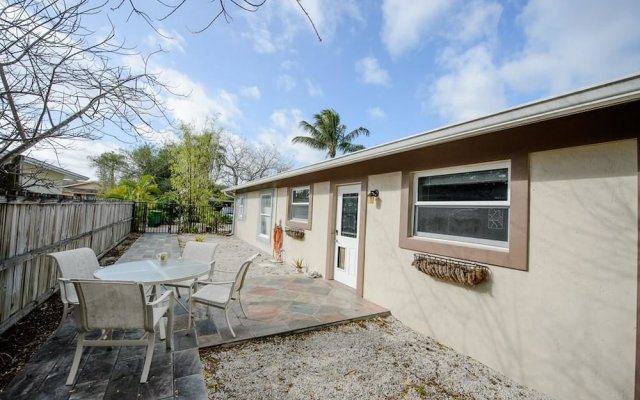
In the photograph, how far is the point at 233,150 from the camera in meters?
23.7

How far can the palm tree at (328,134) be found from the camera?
20.4 metres

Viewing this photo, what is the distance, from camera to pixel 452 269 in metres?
3.31

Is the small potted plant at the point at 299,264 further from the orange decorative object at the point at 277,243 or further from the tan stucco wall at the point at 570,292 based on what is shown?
the tan stucco wall at the point at 570,292

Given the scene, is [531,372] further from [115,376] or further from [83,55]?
[83,55]

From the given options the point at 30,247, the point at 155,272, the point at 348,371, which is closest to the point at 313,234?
the point at 155,272

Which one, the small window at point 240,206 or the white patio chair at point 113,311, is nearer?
the white patio chair at point 113,311

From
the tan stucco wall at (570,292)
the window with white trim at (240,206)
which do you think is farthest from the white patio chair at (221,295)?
the window with white trim at (240,206)

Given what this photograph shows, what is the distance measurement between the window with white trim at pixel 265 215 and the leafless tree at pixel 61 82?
704cm

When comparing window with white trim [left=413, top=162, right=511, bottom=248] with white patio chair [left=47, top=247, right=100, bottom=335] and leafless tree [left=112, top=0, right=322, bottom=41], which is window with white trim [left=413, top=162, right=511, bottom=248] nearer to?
leafless tree [left=112, top=0, right=322, bottom=41]

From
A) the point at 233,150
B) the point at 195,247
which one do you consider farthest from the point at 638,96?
the point at 233,150

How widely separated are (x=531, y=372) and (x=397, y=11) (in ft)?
13.2

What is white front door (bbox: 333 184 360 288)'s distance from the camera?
5391 millimetres

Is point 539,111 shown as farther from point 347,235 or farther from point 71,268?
point 71,268

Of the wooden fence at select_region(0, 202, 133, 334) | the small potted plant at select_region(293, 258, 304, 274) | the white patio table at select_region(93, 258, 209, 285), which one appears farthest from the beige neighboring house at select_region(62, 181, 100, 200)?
the small potted plant at select_region(293, 258, 304, 274)
